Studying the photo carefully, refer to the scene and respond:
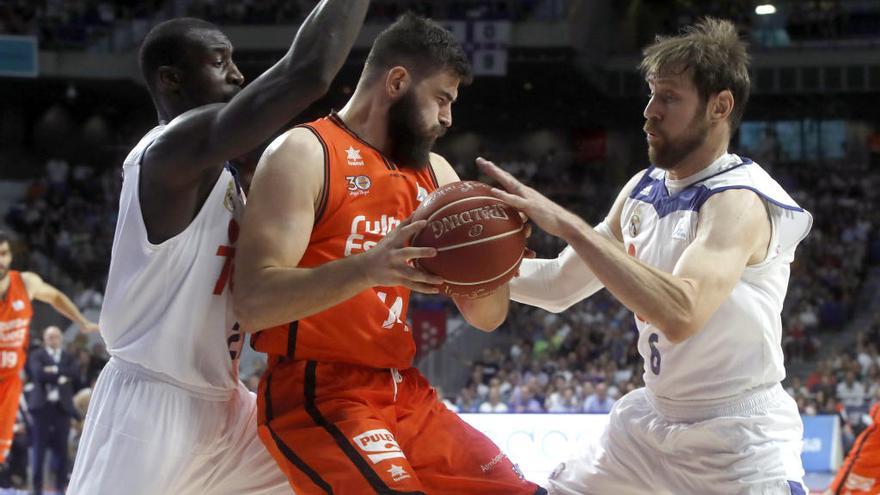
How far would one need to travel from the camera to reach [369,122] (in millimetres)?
3805

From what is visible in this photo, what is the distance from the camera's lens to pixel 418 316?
1842 centimetres

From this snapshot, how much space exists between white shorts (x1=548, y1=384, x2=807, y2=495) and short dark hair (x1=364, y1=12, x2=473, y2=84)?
140 cm

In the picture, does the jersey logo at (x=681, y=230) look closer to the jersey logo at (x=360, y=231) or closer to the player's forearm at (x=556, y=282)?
the player's forearm at (x=556, y=282)

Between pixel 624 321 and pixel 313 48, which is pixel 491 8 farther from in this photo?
pixel 313 48

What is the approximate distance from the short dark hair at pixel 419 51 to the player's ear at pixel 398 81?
2cm

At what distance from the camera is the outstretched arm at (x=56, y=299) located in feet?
28.0

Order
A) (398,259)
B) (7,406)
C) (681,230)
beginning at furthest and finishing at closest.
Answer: (7,406)
(681,230)
(398,259)

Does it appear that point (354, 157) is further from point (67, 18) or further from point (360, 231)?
point (67, 18)

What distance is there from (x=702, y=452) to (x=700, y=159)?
1.03 m

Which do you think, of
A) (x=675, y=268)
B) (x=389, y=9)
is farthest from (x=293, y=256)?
(x=389, y=9)

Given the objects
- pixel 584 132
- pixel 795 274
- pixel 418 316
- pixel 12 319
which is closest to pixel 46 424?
pixel 12 319

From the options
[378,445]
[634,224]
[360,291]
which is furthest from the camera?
[634,224]

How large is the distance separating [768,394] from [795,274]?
16.5 metres

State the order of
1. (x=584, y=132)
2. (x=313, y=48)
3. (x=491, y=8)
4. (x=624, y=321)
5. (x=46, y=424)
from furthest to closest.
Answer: (x=584, y=132)
(x=491, y=8)
(x=624, y=321)
(x=46, y=424)
(x=313, y=48)
